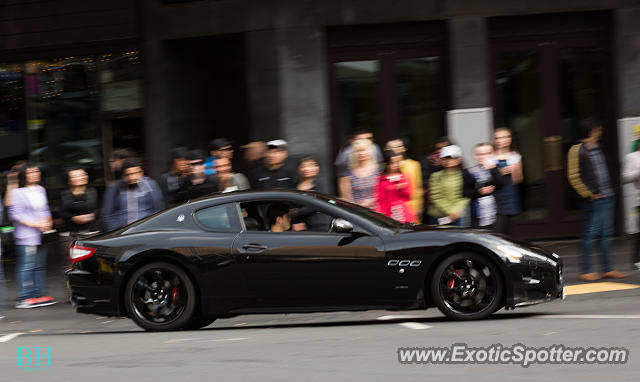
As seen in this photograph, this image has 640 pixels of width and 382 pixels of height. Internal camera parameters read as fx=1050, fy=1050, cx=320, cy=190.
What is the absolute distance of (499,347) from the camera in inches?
298

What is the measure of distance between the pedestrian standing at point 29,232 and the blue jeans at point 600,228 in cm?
641

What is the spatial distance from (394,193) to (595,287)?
2443 mm

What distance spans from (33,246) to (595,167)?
22.0 ft

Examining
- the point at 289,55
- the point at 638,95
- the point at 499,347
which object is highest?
the point at 289,55

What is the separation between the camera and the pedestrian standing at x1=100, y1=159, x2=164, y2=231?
12047mm

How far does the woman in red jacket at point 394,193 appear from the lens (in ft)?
39.0

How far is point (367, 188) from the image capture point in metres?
11.9

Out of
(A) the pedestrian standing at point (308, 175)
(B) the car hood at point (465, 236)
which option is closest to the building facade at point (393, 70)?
(A) the pedestrian standing at point (308, 175)

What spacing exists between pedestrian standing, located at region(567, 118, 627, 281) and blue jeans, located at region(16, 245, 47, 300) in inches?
252

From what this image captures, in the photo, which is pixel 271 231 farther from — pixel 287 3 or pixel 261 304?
pixel 287 3

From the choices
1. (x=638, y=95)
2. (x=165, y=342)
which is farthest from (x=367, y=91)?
(x=165, y=342)

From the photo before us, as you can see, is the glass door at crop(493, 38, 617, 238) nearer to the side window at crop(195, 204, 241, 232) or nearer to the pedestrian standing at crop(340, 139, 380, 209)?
the pedestrian standing at crop(340, 139, 380, 209)

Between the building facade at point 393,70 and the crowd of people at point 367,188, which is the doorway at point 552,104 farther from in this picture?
the crowd of people at point 367,188

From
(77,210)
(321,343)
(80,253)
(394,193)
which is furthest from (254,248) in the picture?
(77,210)
